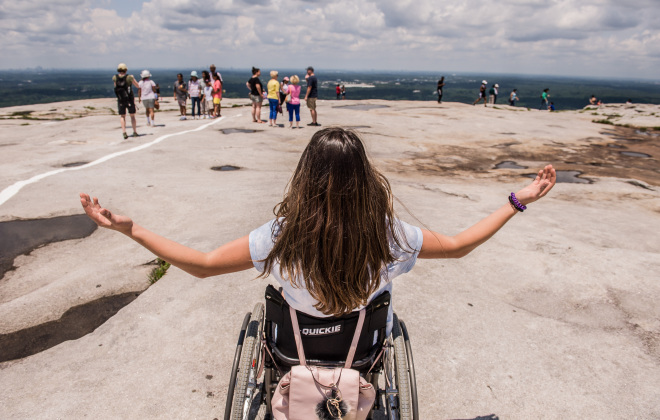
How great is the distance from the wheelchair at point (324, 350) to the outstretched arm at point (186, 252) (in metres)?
0.23

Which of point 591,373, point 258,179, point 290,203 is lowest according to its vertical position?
point 591,373

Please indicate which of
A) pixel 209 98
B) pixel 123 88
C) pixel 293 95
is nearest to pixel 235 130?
A: pixel 293 95

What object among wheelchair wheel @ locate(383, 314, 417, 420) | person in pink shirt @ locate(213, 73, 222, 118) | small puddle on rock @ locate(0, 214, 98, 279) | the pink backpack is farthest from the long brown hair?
person in pink shirt @ locate(213, 73, 222, 118)

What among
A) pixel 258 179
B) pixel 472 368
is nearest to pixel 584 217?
pixel 472 368

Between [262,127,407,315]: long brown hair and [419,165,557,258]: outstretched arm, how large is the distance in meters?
0.28

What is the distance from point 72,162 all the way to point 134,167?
1.63 m

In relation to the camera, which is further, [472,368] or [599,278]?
[599,278]

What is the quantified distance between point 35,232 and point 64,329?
105 inches

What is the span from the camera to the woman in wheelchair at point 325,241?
5.59 ft

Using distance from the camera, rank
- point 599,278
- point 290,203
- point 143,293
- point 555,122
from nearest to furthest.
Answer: point 290,203
point 143,293
point 599,278
point 555,122

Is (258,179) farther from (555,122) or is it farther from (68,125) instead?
(555,122)

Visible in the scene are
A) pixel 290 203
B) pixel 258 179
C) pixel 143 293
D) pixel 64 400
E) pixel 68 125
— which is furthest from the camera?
pixel 68 125

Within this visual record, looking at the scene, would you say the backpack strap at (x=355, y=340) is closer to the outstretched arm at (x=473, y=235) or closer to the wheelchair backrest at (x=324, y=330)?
the wheelchair backrest at (x=324, y=330)

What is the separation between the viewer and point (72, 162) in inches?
360
